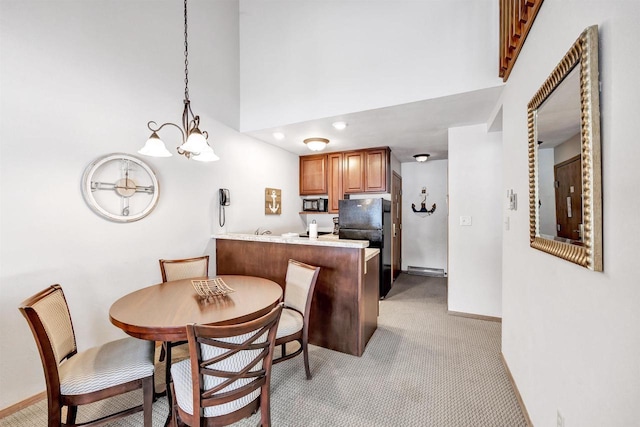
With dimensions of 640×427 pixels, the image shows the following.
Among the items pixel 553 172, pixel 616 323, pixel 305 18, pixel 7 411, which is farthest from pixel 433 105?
pixel 7 411

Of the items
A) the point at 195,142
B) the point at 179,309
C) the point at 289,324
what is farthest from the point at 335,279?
the point at 195,142

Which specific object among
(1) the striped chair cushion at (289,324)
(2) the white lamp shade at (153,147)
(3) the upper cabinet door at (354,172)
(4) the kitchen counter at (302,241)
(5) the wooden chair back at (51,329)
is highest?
(3) the upper cabinet door at (354,172)

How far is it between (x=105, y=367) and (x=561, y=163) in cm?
245

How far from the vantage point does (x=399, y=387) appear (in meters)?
2.04

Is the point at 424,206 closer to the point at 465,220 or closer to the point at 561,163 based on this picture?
the point at 465,220

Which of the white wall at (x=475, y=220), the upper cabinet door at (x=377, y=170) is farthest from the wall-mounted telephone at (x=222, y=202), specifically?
the white wall at (x=475, y=220)

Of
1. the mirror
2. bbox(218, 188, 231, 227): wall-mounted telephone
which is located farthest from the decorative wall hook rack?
the mirror

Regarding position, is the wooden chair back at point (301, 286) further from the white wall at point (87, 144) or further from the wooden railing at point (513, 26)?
the wooden railing at point (513, 26)

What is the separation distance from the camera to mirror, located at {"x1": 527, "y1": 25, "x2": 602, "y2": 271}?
2.93ft

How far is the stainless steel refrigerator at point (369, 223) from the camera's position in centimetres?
390

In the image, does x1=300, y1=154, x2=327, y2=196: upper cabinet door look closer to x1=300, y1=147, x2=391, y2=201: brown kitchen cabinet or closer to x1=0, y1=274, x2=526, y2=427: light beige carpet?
x1=300, y1=147, x2=391, y2=201: brown kitchen cabinet

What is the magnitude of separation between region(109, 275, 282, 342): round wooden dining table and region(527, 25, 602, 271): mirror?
1.52 meters

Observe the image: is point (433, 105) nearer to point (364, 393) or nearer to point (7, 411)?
point (364, 393)

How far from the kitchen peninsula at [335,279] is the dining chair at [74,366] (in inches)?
55.1
